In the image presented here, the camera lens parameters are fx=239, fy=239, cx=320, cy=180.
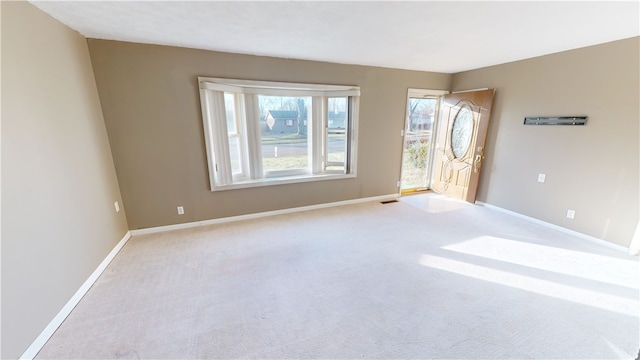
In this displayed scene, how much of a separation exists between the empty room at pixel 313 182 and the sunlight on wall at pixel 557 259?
0.03m

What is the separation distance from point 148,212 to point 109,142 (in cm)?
90

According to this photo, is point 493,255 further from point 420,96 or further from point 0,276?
point 0,276

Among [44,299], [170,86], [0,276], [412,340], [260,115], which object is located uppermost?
[170,86]

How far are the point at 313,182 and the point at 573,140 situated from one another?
10.9 ft

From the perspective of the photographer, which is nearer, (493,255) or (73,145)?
(73,145)

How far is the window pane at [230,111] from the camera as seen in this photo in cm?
311

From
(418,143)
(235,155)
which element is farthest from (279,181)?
(418,143)

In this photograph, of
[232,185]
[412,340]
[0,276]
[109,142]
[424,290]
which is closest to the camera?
[0,276]

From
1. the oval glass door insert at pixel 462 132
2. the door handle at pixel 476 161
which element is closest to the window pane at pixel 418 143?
the oval glass door insert at pixel 462 132

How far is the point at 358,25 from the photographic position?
212 centimetres

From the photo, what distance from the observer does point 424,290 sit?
2002 millimetres

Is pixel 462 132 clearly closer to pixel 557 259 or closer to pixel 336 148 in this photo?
pixel 336 148

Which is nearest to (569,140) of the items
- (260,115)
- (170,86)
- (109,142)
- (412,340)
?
(412,340)

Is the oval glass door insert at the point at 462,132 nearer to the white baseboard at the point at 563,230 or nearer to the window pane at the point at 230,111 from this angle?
the white baseboard at the point at 563,230
